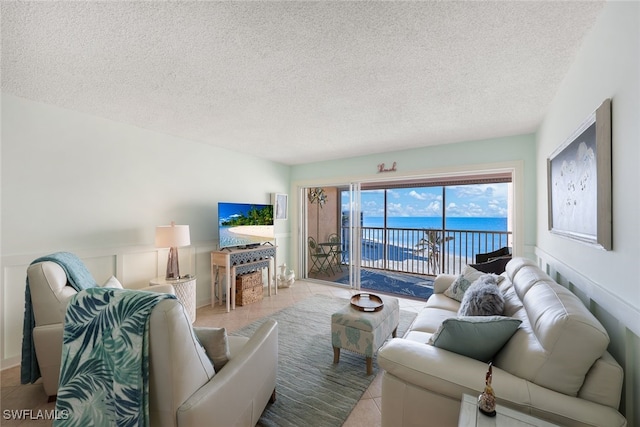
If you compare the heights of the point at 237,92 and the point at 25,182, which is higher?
the point at 237,92

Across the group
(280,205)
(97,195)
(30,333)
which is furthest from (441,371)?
(280,205)

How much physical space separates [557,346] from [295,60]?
208cm

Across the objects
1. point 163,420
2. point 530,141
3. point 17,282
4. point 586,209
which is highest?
point 530,141

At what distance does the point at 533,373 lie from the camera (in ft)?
3.66

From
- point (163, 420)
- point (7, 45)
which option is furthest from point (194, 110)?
point (163, 420)

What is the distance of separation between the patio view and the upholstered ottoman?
3074mm

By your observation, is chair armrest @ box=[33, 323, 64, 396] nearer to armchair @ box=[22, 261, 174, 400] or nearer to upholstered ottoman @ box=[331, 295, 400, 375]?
armchair @ box=[22, 261, 174, 400]

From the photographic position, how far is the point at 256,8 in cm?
129

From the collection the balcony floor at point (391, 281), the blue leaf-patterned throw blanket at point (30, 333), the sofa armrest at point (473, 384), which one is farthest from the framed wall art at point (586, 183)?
the blue leaf-patterned throw blanket at point (30, 333)

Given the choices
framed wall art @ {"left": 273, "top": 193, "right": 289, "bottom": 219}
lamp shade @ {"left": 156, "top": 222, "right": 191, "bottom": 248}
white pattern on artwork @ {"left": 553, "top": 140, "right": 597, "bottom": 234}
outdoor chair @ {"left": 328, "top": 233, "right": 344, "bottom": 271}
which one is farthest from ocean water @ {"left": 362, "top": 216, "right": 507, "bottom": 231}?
lamp shade @ {"left": 156, "top": 222, "right": 191, "bottom": 248}

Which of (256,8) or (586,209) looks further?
(586,209)

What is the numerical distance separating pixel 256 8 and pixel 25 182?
264 centimetres

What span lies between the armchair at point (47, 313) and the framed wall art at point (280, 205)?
3262 mm

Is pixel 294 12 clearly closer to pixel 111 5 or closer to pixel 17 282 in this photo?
pixel 111 5
